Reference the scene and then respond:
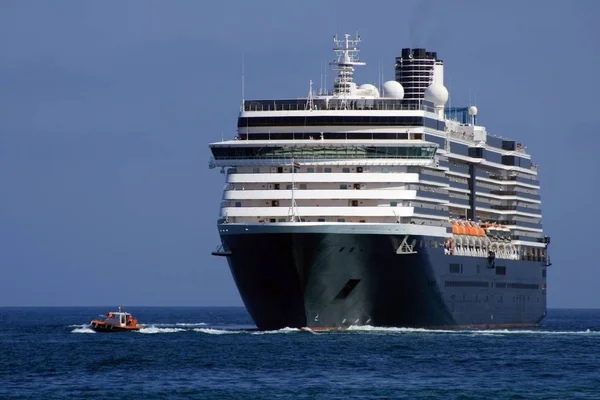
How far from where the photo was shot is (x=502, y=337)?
3880 inches

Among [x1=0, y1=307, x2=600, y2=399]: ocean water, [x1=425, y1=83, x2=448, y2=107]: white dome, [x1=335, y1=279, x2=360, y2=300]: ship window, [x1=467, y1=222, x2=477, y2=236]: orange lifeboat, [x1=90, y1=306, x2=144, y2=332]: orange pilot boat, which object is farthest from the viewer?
[x1=425, y1=83, x2=448, y2=107]: white dome

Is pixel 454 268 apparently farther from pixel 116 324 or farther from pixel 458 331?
pixel 116 324

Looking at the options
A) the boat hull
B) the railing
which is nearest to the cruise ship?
the railing

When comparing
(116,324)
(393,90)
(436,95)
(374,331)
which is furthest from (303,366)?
(436,95)

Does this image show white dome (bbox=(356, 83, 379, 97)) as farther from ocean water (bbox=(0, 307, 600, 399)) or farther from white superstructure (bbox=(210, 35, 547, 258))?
ocean water (bbox=(0, 307, 600, 399))

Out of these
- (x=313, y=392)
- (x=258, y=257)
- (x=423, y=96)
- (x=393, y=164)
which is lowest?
(x=313, y=392)

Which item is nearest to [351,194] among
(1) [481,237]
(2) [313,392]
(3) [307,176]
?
(3) [307,176]

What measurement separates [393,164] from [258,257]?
1016 cm

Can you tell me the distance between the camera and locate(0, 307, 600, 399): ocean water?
64938 mm

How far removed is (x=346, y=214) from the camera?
301ft

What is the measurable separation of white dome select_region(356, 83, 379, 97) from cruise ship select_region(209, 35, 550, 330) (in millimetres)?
129

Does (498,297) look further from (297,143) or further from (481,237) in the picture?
(297,143)

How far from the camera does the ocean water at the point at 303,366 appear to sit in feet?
213

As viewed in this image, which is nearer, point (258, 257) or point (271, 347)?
point (271, 347)
